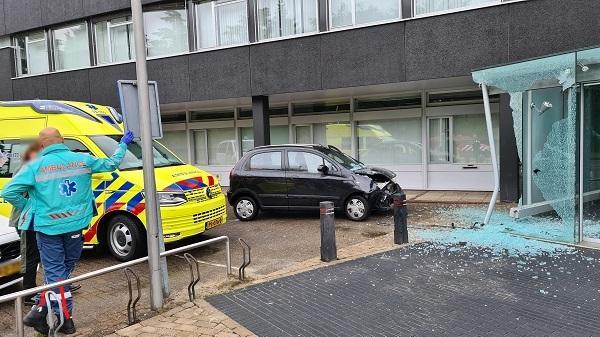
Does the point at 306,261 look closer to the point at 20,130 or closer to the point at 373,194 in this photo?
the point at 373,194

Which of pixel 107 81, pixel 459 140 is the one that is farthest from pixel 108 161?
pixel 107 81

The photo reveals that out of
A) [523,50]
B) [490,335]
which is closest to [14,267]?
[490,335]

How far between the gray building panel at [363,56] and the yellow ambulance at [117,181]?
597 cm

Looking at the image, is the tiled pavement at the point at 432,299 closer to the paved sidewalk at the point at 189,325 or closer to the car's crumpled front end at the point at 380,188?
the paved sidewalk at the point at 189,325

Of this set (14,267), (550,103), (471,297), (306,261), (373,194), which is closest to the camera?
(471,297)

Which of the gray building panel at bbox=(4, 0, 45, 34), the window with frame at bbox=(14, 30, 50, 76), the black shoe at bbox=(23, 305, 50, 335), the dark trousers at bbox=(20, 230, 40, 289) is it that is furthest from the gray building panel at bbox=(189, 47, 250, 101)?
the black shoe at bbox=(23, 305, 50, 335)

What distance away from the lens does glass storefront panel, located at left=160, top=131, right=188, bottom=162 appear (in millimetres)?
18406

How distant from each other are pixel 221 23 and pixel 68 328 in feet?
39.0

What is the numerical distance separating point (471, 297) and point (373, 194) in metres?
4.49

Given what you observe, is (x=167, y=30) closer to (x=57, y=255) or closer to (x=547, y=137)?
(x=547, y=137)

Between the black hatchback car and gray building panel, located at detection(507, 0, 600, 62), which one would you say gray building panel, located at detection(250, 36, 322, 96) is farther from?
gray building panel, located at detection(507, 0, 600, 62)

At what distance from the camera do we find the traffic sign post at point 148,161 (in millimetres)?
4629

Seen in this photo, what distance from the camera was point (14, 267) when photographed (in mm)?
5277

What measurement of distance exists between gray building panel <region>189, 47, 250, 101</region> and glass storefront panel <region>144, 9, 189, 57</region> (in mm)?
1018
